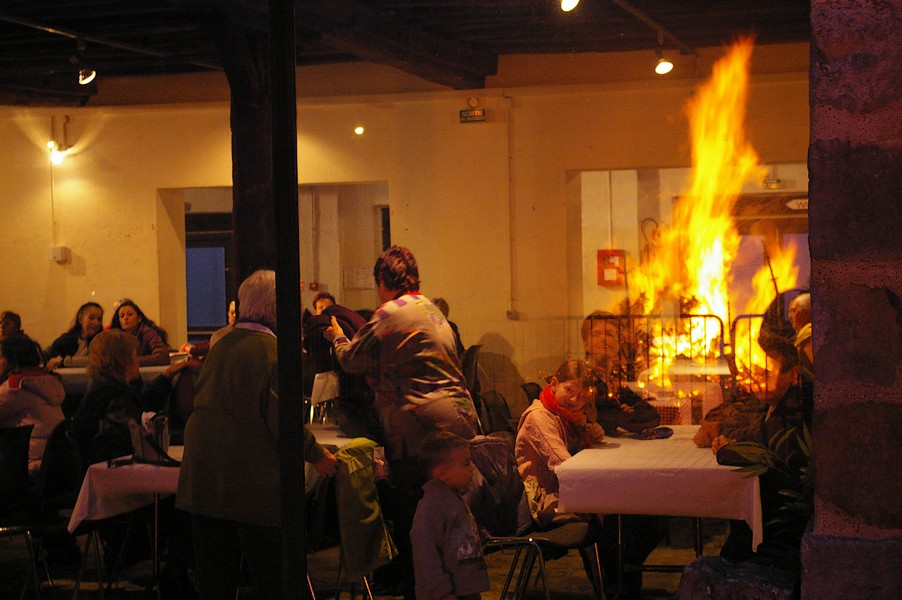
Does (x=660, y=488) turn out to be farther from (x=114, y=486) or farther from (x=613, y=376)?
(x=613, y=376)

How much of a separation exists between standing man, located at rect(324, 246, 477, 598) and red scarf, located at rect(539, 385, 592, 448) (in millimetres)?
781

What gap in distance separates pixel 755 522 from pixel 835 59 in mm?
2837

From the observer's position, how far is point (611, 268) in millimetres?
12570

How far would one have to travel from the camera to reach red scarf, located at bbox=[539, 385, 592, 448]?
5977 millimetres

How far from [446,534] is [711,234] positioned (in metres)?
8.72

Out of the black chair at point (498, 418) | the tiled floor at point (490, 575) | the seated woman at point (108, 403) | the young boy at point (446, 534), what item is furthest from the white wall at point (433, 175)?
the young boy at point (446, 534)

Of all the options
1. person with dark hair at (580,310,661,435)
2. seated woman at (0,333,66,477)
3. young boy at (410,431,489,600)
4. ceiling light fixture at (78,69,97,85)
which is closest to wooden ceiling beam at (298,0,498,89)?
ceiling light fixture at (78,69,97,85)

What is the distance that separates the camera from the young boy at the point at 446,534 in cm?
439

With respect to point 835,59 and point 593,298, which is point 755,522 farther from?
point 593,298

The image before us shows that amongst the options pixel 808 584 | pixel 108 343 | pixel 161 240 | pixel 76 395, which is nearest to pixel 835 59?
pixel 808 584

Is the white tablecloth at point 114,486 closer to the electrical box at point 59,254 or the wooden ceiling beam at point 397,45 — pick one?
the wooden ceiling beam at point 397,45

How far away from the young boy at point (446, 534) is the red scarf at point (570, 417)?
1392mm

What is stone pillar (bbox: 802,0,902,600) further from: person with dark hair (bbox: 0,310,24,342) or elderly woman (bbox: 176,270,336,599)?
person with dark hair (bbox: 0,310,24,342)

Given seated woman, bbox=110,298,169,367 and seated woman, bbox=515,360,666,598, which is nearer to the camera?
seated woman, bbox=515,360,666,598
